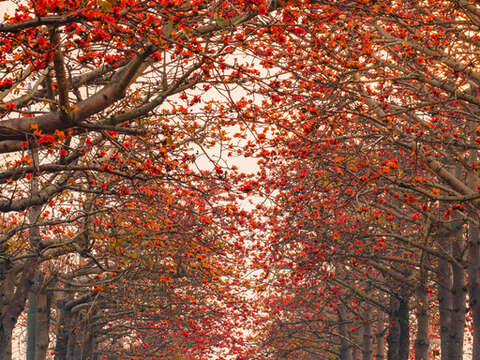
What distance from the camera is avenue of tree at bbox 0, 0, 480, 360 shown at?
5484 millimetres

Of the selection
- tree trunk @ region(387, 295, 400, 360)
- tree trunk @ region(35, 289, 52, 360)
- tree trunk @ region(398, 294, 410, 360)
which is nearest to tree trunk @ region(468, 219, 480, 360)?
tree trunk @ region(398, 294, 410, 360)

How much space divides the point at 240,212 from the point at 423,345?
19.1ft

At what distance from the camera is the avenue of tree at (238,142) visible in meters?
5.48

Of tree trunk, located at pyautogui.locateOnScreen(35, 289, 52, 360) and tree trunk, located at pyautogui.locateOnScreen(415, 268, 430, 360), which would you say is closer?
tree trunk, located at pyautogui.locateOnScreen(415, 268, 430, 360)

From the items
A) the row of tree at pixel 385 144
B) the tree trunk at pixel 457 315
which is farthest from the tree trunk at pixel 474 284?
the tree trunk at pixel 457 315

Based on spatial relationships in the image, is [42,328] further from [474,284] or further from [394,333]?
[474,284]

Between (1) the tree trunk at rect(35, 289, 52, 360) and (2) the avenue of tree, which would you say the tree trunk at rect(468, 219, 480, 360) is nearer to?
(2) the avenue of tree

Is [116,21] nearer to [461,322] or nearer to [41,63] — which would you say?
[41,63]

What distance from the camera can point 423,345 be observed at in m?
11.4

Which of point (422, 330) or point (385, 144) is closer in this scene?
point (385, 144)

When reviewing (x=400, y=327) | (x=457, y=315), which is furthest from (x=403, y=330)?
(x=457, y=315)

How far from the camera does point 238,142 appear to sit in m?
8.05

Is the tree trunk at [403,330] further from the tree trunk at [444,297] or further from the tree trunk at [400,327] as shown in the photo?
the tree trunk at [444,297]

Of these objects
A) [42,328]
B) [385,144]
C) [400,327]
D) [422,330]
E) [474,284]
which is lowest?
[42,328]
